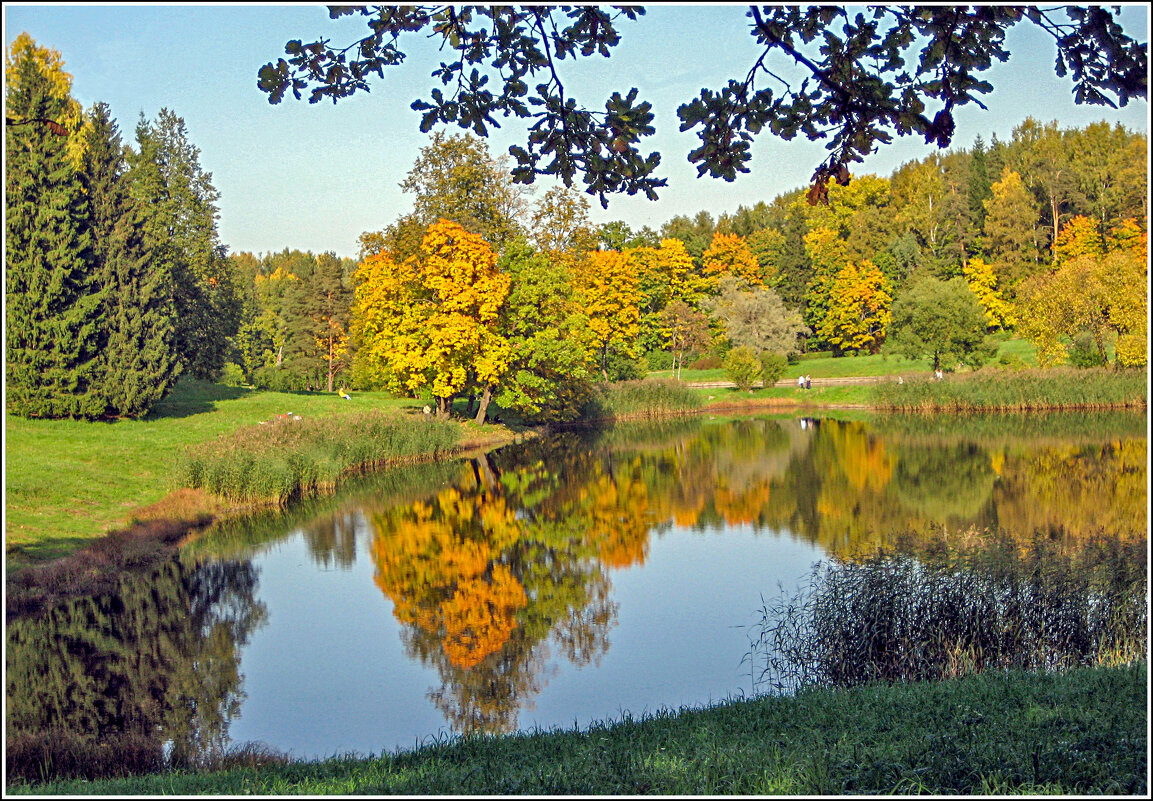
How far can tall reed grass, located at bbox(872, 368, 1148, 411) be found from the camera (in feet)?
122

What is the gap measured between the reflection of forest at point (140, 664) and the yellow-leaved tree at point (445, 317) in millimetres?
20131

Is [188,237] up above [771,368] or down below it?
above

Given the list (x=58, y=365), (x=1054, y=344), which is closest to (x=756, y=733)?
(x=58, y=365)

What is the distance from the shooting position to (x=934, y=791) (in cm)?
494

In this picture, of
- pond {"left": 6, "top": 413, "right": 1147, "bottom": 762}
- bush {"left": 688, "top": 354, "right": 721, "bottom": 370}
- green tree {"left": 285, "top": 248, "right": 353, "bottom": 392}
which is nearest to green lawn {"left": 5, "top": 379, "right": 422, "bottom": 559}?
Answer: pond {"left": 6, "top": 413, "right": 1147, "bottom": 762}

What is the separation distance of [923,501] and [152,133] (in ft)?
138

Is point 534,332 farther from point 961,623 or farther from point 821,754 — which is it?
point 821,754

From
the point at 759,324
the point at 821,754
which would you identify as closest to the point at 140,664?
the point at 821,754

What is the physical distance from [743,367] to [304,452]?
1314 inches

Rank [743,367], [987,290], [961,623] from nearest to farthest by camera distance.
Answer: [961,623], [743,367], [987,290]

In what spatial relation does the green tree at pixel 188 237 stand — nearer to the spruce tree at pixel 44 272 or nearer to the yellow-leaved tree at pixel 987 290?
the spruce tree at pixel 44 272

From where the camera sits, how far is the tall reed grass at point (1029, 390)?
3731cm

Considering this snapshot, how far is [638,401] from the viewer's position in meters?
47.8

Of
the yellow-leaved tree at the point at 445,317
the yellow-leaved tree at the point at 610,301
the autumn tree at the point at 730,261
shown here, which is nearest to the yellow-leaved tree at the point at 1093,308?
the yellow-leaved tree at the point at 610,301
